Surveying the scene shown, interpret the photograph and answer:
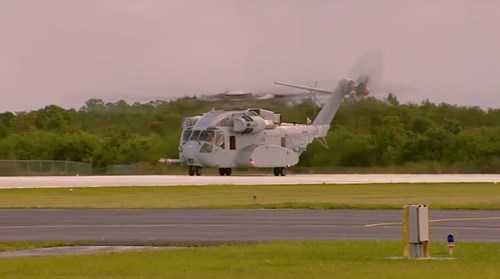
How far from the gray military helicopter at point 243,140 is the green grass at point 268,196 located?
17.4m

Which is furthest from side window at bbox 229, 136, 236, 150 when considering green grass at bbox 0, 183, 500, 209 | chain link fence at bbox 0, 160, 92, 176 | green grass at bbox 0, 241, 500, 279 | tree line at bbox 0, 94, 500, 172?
green grass at bbox 0, 241, 500, 279

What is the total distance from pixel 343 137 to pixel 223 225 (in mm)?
52572

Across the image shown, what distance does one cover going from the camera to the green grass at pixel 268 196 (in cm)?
4284

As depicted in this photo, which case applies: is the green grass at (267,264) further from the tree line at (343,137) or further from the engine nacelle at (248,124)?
the tree line at (343,137)

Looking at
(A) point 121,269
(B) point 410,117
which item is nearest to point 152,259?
(A) point 121,269

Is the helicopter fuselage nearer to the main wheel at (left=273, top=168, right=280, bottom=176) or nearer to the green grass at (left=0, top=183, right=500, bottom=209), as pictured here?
the main wheel at (left=273, top=168, right=280, bottom=176)

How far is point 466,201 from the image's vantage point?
1818 inches

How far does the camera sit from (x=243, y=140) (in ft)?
257

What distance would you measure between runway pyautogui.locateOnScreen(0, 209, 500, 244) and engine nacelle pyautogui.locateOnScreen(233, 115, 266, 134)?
38.1 meters

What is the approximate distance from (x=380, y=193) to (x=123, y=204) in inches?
532

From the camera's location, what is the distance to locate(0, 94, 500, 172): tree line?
83.5 m

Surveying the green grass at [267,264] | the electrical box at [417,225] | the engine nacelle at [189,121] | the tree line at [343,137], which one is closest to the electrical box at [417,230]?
the electrical box at [417,225]

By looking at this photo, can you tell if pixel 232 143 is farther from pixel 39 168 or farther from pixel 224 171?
pixel 39 168

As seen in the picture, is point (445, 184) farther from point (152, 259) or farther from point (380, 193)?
point (152, 259)
